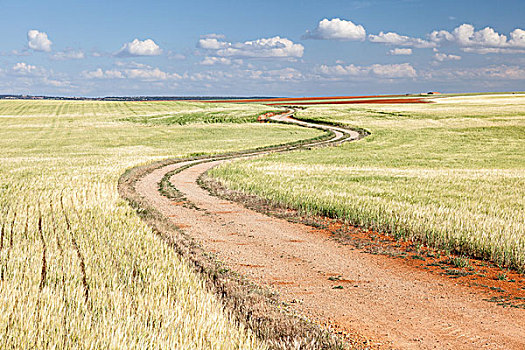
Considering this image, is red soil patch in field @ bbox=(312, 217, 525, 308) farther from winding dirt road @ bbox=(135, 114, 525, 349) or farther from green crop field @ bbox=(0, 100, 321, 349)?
green crop field @ bbox=(0, 100, 321, 349)

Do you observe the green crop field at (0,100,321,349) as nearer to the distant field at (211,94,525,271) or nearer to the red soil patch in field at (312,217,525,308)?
the red soil patch in field at (312,217,525,308)

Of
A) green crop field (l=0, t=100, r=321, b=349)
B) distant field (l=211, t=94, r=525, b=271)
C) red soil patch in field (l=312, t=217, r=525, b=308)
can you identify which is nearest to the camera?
green crop field (l=0, t=100, r=321, b=349)

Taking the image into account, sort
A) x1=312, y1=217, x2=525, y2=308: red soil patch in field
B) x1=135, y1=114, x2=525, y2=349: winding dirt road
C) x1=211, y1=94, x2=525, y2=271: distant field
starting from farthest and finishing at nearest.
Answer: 1. x1=211, y1=94, x2=525, y2=271: distant field
2. x1=312, y1=217, x2=525, y2=308: red soil patch in field
3. x1=135, y1=114, x2=525, y2=349: winding dirt road

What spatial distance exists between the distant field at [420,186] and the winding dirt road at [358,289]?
2.17 m

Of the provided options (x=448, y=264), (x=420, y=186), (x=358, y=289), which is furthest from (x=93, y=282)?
(x=420, y=186)

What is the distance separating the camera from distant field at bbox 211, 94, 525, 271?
11930 mm

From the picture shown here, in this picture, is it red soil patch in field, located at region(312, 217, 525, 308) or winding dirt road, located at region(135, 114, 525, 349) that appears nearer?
winding dirt road, located at region(135, 114, 525, 349)

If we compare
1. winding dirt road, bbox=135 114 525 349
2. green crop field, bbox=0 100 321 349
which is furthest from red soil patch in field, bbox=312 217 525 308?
green crop field, bbox=0 100 321 349

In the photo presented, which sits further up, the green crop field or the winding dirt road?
the green crop field

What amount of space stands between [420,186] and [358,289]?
42.9ft

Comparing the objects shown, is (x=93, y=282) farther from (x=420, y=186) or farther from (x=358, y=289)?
(x=420, y=186)

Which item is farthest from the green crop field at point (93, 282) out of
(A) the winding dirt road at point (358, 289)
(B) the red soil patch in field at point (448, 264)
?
(B) the red soil patch in field at point (448, 264)

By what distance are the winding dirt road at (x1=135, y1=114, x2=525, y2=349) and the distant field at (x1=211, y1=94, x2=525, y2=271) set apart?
2.17 metres

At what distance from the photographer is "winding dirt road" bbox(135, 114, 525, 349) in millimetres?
6863
